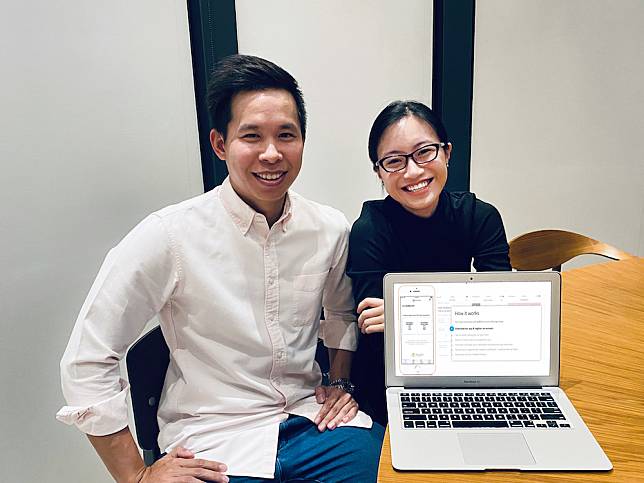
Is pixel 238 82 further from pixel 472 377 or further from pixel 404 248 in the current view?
pixel 472 377

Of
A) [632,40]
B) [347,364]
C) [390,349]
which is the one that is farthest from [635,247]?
[390,349]

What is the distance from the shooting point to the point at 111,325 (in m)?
1.23

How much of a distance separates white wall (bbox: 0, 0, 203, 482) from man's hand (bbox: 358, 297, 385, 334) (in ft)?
2.86

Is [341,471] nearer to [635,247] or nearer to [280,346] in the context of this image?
[280,346]

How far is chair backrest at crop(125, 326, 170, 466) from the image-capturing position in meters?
1.31

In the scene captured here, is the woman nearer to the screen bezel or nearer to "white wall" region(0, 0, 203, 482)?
the screen bezel

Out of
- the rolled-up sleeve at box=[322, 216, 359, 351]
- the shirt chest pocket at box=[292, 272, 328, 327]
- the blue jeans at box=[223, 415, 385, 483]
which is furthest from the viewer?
the rolled-up sleeve at box=[322, 216, 359, 351]

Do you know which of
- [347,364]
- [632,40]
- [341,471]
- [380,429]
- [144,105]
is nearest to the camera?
[341,471]

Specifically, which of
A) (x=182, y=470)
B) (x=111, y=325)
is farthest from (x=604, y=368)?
(x=111, y=325)

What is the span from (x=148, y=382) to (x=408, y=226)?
80 centimetres

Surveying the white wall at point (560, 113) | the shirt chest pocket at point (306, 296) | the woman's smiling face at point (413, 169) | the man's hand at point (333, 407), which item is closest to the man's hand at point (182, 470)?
the man's hand at point (333, 407)

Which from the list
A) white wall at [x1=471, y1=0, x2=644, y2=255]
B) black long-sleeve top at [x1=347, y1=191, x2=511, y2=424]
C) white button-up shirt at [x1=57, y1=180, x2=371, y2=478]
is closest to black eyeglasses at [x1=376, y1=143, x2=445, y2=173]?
black long-sleeve top at [x1=347, y1=191, x2=511, y2=424]

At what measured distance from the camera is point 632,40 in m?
2.66

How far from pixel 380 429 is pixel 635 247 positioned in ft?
7.09
